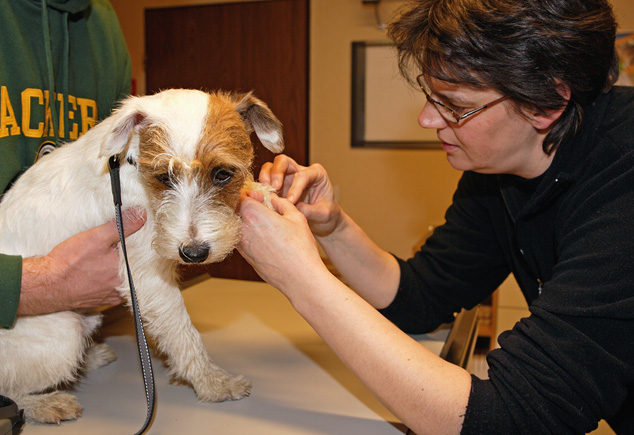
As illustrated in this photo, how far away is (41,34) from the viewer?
1619mm

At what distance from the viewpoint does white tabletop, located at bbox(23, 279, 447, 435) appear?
125cm

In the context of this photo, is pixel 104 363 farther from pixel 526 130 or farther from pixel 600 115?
pixel 600 115

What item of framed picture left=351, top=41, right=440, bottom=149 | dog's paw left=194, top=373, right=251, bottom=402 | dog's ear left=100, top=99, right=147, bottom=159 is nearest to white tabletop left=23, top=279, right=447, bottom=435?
dog's paw left=194, top=373, right=251, bottom=402

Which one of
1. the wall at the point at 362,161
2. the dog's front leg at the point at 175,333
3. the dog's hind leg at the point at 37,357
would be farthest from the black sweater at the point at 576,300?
the wall at the point at 362,161

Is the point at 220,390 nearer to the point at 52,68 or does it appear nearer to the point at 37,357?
the point at 37,357

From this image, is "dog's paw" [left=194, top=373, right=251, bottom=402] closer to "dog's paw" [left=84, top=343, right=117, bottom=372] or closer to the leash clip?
"dog's paw" [left=84, top=343, right=117, bottom=372]

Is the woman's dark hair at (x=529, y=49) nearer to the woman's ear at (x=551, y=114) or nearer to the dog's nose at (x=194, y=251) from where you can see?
the woman's ear at (x=551, y=114)

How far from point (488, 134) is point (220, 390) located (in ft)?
3.29

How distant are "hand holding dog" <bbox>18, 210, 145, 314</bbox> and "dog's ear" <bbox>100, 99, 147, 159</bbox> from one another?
21 cm

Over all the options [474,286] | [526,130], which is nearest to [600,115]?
[526,130]

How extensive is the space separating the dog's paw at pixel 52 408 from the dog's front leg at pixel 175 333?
27 cm

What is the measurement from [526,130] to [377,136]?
3.38m

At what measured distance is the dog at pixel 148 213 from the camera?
1.24 meters

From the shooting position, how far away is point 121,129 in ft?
4.20
